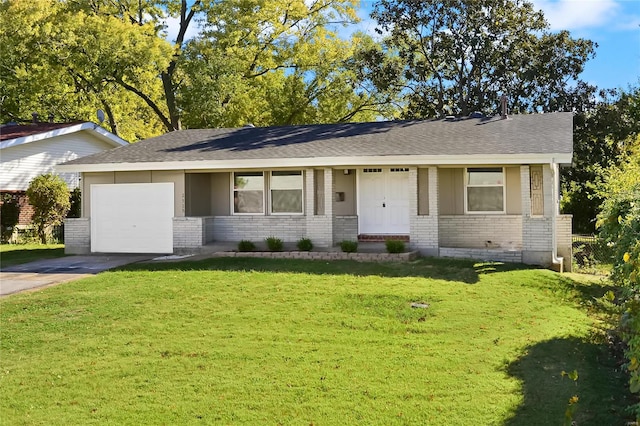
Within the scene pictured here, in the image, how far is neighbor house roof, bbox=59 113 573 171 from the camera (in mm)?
14555

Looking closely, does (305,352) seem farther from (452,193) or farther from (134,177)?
(134,177)

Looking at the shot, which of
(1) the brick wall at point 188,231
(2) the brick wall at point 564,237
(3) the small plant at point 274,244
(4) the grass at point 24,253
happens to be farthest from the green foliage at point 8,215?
(2) the brick wall at point 564,237

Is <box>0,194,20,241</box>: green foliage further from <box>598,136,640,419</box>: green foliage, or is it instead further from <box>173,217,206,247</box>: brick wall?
<box>598,136,640,419</box>: green foliage

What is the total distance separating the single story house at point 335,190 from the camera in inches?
588

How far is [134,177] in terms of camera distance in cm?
1716

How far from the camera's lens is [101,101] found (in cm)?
3488

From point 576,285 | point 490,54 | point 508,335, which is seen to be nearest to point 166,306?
point 508,335

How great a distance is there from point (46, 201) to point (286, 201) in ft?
32.9

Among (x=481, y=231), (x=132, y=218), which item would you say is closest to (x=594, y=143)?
(x=481, y=231)

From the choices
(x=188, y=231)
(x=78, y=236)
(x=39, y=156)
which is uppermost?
(x=39, y=156)

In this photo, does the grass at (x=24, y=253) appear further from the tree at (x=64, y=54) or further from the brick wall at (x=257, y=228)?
the tree at (x=64, y=54)

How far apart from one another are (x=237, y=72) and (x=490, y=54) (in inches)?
548

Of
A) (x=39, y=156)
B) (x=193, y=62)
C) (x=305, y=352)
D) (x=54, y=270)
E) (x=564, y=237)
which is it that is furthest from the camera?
(x=193, y=62)

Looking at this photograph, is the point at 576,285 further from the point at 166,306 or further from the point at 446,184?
the point at 166,306
